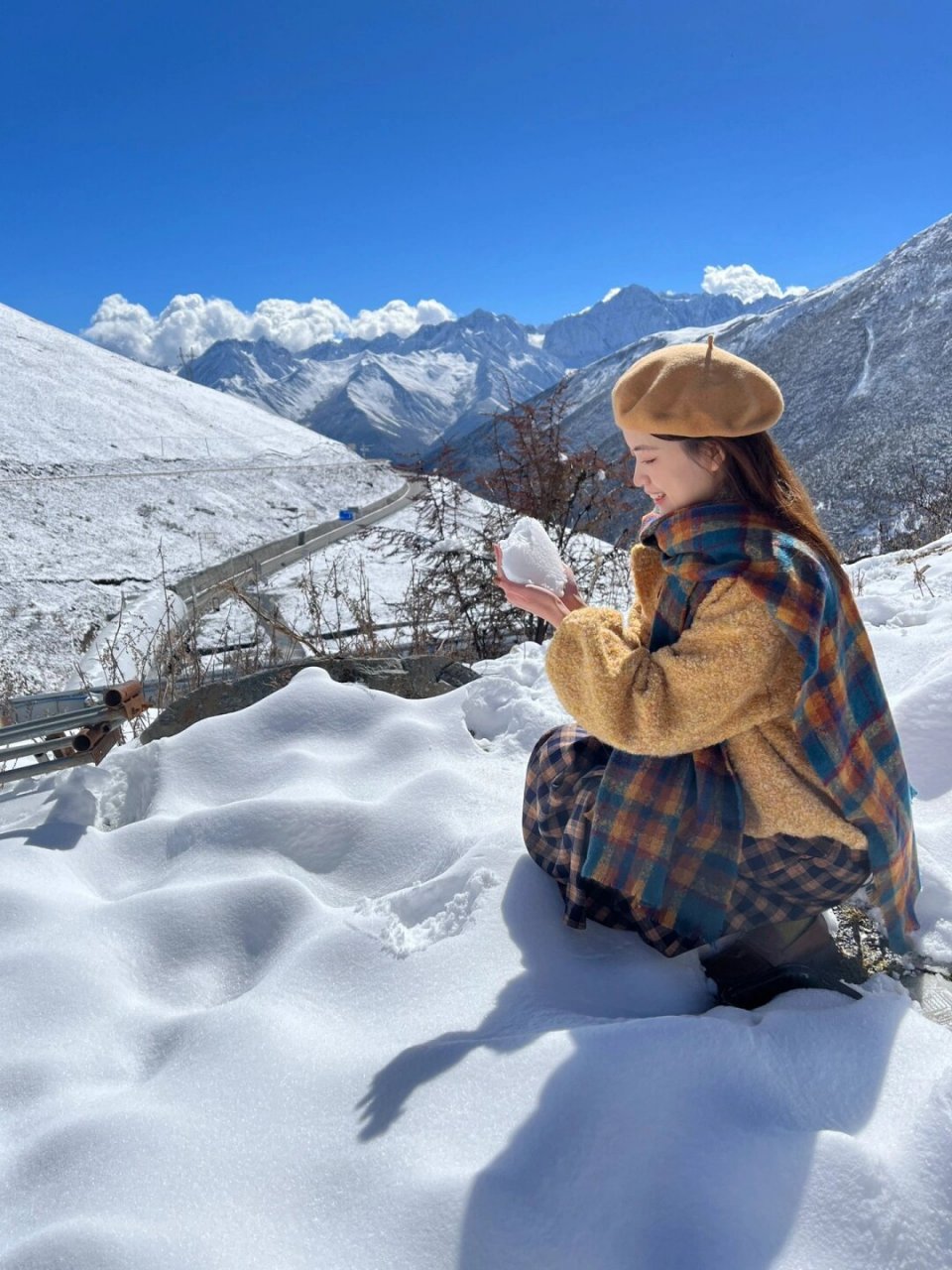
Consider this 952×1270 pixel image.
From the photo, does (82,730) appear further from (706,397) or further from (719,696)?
(706,397)

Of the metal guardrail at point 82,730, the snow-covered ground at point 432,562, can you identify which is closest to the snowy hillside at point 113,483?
the snow-covered ground at point 432,562

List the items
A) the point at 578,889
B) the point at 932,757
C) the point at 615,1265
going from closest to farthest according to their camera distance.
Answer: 1. the point at 615,1265
2. the point at 578,889
3. the point at 932,757

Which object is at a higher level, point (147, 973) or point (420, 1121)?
point (147, 973)

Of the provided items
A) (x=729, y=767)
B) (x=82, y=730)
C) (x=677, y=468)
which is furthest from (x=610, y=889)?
(x=82, y=730)

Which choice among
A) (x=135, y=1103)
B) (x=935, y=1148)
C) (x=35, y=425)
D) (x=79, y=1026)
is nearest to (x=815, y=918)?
(x=935, y=1148)

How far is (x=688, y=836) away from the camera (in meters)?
2.14

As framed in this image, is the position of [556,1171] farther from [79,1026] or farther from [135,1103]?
[79,1026]

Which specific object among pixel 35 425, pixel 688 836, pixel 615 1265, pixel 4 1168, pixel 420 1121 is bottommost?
pixel 615 1265

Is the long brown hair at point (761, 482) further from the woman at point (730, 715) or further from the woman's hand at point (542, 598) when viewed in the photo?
the woman's hand at point (542, 598)

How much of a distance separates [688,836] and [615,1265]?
0.94 metres

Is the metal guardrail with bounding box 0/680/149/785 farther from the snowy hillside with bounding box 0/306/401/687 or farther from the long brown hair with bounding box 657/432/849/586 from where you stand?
the snowy hillside with bounding box 0/306/401/687

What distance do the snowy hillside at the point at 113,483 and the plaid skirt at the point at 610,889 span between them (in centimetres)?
1797

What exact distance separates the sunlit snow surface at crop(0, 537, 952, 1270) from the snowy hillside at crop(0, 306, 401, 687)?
1728 centimetres

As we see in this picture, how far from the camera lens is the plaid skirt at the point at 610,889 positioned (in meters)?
2.14
